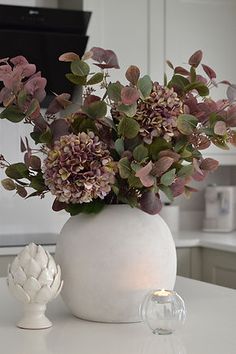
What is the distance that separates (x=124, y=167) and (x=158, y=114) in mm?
122

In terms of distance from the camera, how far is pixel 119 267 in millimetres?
1485

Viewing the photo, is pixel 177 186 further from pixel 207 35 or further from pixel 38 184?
pixel 207 35

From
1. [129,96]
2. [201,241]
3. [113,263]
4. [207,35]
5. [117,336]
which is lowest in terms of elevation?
[201,241]

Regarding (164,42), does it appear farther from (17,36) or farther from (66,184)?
(66,184)

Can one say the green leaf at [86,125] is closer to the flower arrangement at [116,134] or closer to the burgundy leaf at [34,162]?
the flower arrangement at [116,134]

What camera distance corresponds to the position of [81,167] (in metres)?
1.41

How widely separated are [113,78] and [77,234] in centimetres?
220

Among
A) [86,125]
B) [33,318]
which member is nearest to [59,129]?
[86,125]

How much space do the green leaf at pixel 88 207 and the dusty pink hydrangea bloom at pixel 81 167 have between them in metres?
0.07

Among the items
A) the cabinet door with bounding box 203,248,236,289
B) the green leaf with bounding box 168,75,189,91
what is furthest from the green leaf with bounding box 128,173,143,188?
the cabinet door with bounding box 203,248,236,289

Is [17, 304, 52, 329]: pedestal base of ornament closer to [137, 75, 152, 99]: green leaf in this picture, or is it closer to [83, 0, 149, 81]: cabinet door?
[137, 75, 152, 99]: green leaf

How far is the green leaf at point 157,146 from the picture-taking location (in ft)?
4.83

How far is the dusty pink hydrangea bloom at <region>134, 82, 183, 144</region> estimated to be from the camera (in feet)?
4.74

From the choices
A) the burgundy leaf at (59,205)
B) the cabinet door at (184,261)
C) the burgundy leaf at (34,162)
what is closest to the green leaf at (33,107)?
the burgundy leaf at (34,162)
